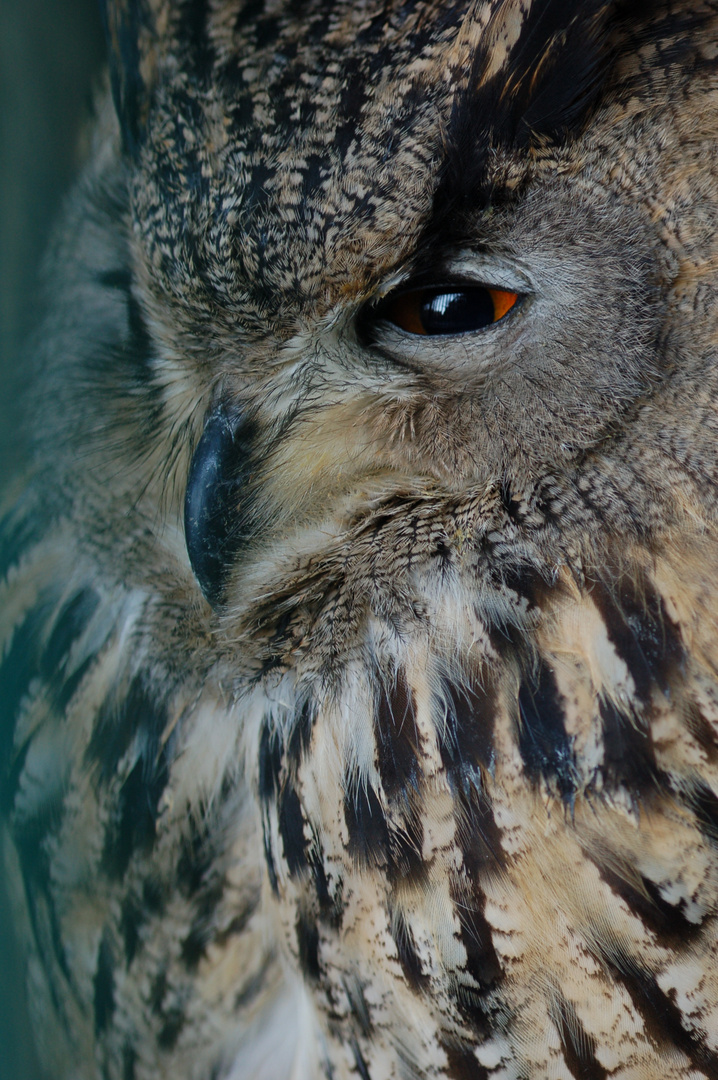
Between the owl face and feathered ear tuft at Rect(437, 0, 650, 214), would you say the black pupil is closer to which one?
the owl face

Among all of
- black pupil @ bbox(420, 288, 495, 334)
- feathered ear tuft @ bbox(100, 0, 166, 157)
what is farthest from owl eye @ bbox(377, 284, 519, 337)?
feathered ear tuft @ bbox(100, 0, 166, 157)

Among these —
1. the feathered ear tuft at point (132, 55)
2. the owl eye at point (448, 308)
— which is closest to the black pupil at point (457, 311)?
the owl eye at point (448, 308)

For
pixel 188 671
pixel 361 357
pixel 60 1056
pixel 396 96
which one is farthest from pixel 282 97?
pixel 60 1056

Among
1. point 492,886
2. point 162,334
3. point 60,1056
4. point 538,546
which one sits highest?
point 162,334

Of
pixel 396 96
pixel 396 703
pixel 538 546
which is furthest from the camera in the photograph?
pixel 396 703

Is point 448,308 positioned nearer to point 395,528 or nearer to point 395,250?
point 395,250

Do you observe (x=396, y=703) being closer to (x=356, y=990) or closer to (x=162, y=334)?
(x=356, y=990)

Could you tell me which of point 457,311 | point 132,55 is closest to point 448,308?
point 457,311

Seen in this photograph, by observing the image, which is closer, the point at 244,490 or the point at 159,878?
the point at 244,490
